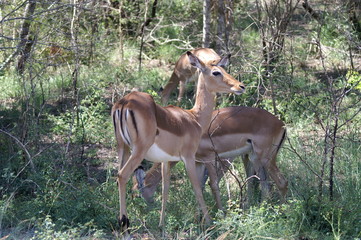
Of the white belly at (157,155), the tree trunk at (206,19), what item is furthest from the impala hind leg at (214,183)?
the tree trunk at (206,19)

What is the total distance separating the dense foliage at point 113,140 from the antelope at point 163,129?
1.00ft

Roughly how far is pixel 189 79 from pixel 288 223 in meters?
4.60

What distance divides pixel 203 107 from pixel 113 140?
6.21 feet

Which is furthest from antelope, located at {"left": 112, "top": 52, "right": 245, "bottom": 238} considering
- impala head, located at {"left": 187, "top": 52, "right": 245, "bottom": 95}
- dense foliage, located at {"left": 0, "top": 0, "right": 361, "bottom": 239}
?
dense foliage, located at {"left": 0, "top": 0, "right": 361, "bottom": 239}

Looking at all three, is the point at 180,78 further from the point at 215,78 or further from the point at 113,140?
the point at 215,78

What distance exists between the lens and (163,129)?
5582mm

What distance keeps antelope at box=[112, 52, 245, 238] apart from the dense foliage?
304mm

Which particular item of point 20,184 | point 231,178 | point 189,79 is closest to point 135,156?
point 20,184

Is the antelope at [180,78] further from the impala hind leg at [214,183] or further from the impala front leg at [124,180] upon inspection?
the impala front leg at [124,180]

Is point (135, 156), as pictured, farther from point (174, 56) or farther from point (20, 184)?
point (174, 56)

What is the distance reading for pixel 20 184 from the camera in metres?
6.42

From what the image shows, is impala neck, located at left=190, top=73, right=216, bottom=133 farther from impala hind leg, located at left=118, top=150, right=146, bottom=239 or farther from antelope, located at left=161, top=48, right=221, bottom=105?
antelope, located at left=161, top=48, right=221, bottom=105

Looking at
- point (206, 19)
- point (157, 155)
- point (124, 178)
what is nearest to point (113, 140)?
point (157, 155)

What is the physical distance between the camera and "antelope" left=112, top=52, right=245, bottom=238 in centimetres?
525
